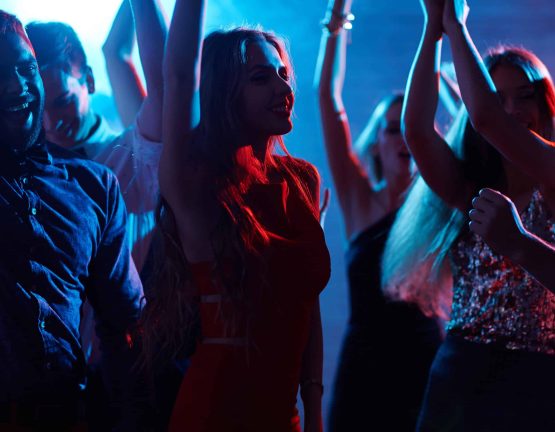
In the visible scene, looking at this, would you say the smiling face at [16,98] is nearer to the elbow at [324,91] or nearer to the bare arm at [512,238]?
the bare arm at [512,238]

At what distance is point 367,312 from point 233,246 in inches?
40.2

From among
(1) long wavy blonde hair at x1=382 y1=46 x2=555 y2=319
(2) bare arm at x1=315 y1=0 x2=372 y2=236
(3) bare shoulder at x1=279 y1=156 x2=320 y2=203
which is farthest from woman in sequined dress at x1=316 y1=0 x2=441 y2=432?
(3) bare shoulder at x1=279 y1=156 x2=320 y2=203

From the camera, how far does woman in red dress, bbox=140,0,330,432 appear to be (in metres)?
1.17

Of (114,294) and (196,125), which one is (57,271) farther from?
(196,125)

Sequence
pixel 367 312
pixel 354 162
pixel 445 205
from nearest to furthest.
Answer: pixel 445 205, pixel 367 312, pixel 354 162

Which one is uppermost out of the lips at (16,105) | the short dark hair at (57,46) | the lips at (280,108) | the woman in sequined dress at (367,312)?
the short dark hair at (57,46)

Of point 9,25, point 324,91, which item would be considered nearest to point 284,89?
point 9,25

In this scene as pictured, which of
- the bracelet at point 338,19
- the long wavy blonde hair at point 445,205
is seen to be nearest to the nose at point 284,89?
the long wavy blonde hair at point 445,205

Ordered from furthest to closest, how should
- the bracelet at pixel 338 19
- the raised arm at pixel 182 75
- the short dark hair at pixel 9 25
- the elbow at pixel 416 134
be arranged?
the bracelet at pixel 338 19
the elbow at pixel 416 134
the short dark hair at pixel 9 25
the raised arm at pixel 182 75

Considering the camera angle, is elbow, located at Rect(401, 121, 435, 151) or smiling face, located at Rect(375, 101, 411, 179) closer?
elbow, located at Rect(401, 121, 435, 151)

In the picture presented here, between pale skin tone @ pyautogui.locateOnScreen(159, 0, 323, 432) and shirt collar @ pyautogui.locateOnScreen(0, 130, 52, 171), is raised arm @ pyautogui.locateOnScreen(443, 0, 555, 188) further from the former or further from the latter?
shirt collar @ pyautogui.locateOnScreen(0, 130, 52, 171)

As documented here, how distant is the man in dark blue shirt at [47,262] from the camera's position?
118 centimetres

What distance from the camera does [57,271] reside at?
122 cm

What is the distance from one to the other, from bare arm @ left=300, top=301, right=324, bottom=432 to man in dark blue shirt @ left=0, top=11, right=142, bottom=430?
1.11ft
